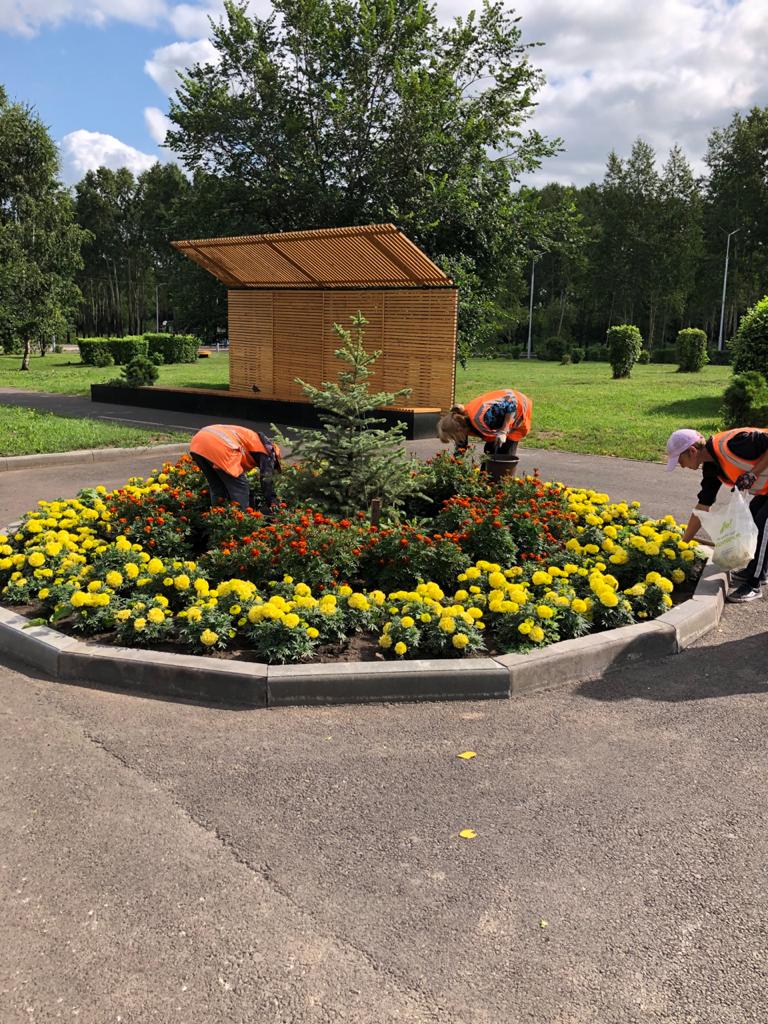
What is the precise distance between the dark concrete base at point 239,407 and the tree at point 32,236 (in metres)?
17.4

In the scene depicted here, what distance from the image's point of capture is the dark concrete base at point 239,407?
1456 cm

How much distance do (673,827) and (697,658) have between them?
6.42ft

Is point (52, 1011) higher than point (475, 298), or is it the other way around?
point (475, 298)

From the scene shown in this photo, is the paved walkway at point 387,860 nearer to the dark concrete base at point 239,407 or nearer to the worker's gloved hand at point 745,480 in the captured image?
the worker's gloved hand at point 745,480

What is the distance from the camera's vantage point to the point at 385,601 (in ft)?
16.3

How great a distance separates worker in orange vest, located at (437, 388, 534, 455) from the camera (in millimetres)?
7609

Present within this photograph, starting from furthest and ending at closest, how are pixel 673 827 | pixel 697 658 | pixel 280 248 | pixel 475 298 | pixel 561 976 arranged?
pixel 475 298
pixel 280 248
pixel 697 658
pixel 673 827
pixel 561 976

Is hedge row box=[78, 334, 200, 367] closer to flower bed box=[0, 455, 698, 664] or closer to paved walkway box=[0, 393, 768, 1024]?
flower bed box=[0, 455, 698, 664]

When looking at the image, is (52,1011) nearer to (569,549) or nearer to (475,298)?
(569,549)

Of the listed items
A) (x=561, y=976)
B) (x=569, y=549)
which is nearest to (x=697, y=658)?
(x=569, y=549)

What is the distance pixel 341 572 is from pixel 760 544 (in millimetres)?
3163

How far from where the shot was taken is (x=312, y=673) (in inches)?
163

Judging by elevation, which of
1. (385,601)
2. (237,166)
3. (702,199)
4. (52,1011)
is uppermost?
(702,199)

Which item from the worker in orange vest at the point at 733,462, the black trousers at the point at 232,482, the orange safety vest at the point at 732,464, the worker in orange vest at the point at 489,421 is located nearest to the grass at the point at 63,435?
the black trousers at the point at 232,482
